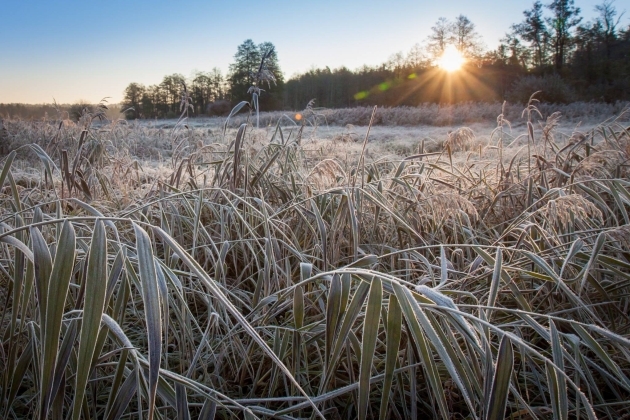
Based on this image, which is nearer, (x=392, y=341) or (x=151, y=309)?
(x=151, y=309)

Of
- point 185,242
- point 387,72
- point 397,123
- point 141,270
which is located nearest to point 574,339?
point 141,270

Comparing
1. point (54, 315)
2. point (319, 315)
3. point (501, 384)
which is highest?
point (54, 315)

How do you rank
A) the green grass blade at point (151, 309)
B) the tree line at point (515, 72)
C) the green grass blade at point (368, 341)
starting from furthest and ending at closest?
the tree line at point (515, 72) < the green grass blade at point (368, 341) < the green grass blade at point (151, 309)

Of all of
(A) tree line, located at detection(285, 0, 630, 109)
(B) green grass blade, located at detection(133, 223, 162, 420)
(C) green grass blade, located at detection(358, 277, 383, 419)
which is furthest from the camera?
(A) tree line, located at detection(285, 0, 630, 109)

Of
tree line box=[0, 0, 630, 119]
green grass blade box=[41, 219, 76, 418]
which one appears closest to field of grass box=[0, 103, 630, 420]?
green grass blade box=[41, 219, 76, 418]

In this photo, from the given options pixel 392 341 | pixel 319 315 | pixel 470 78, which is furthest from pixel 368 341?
pixel 470 78

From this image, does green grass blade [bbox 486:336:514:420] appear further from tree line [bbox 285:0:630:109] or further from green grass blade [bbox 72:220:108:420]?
tree line [bbox 285:0:630:109]

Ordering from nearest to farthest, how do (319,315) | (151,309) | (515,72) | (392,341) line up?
(151,309)
(392,341)
(319,315)
(515,72)

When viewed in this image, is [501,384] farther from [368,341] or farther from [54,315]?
[54,315]

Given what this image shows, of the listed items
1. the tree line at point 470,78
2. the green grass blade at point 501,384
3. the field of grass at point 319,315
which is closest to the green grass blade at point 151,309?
the field of grass at point 319,315

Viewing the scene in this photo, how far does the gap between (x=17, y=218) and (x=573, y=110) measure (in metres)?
18.2

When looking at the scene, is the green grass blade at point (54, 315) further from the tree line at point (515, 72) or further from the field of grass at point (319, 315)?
the tree line at point (515, 72)

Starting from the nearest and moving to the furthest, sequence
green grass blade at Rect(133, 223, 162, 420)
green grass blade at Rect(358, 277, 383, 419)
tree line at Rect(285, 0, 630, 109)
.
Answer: green grass blade at Rect(133, 223, 162, 420) → green grass blade at Rect(358, 277, 383, 419) → tree line at Rect(285, 0, 630, 109)

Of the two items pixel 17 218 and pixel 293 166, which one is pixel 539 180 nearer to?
pixel 293 166
